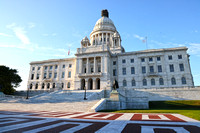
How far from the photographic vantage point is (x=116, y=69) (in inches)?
1986

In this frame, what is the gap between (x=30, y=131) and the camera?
6125 millimetres

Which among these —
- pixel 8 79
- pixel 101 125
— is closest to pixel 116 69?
pixel 8 79

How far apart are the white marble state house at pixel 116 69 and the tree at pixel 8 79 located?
11257 millimetres

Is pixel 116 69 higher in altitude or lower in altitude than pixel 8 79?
higher

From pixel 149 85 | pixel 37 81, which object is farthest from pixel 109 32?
pixel 37 81

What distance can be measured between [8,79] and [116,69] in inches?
1553

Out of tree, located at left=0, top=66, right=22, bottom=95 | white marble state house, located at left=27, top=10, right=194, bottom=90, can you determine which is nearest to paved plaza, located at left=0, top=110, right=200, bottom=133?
white marble state house, located at left=27, top=10, right=194, bottom=90

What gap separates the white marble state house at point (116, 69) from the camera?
43.0 metres

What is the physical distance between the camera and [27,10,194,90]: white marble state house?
4300 cm

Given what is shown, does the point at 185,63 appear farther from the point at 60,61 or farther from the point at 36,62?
the point at 36,62

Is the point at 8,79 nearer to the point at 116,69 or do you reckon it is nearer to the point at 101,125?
the point at 116,69

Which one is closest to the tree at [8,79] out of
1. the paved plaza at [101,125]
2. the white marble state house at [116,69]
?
the white marble state house at [116,69]

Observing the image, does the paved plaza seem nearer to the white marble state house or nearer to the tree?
the white marble state house

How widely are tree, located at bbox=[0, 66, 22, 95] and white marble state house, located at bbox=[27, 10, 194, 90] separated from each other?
1126 centimetres
